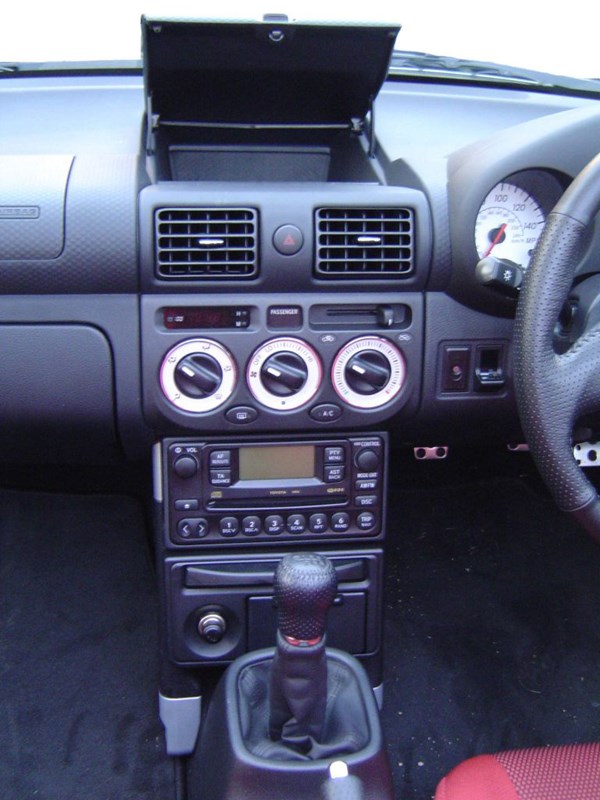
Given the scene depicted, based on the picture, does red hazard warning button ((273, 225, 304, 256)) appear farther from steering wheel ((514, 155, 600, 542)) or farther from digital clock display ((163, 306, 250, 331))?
steering wheel ((514, 155, 600, 542))

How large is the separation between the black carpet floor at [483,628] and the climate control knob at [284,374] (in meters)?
0.98

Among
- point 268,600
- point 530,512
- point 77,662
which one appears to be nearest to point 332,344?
point 268,600

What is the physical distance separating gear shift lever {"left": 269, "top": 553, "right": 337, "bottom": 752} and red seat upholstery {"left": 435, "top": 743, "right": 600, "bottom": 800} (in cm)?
22

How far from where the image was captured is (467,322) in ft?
4.89

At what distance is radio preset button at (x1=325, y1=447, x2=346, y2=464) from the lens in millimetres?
1512

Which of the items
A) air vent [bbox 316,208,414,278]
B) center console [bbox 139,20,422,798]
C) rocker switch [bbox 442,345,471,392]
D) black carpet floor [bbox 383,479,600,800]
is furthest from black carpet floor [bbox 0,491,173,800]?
air vent [bbox 316,208,414,278]

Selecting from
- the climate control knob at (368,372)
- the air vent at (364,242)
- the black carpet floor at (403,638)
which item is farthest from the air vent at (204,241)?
the black carpet floor at (403,638)

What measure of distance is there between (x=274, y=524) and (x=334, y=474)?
6.0 inches

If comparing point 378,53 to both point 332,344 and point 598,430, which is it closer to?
point 332,344

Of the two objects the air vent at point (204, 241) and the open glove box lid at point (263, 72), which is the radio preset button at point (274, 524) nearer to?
the air vent at point (204, 241)

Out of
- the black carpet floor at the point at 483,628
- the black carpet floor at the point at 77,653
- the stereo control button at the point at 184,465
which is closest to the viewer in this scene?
the stereo control button at the point at 184,465

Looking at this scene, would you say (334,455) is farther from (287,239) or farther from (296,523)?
(287,239)

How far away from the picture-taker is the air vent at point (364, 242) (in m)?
1.39

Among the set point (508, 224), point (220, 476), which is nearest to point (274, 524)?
point (220, 476)
